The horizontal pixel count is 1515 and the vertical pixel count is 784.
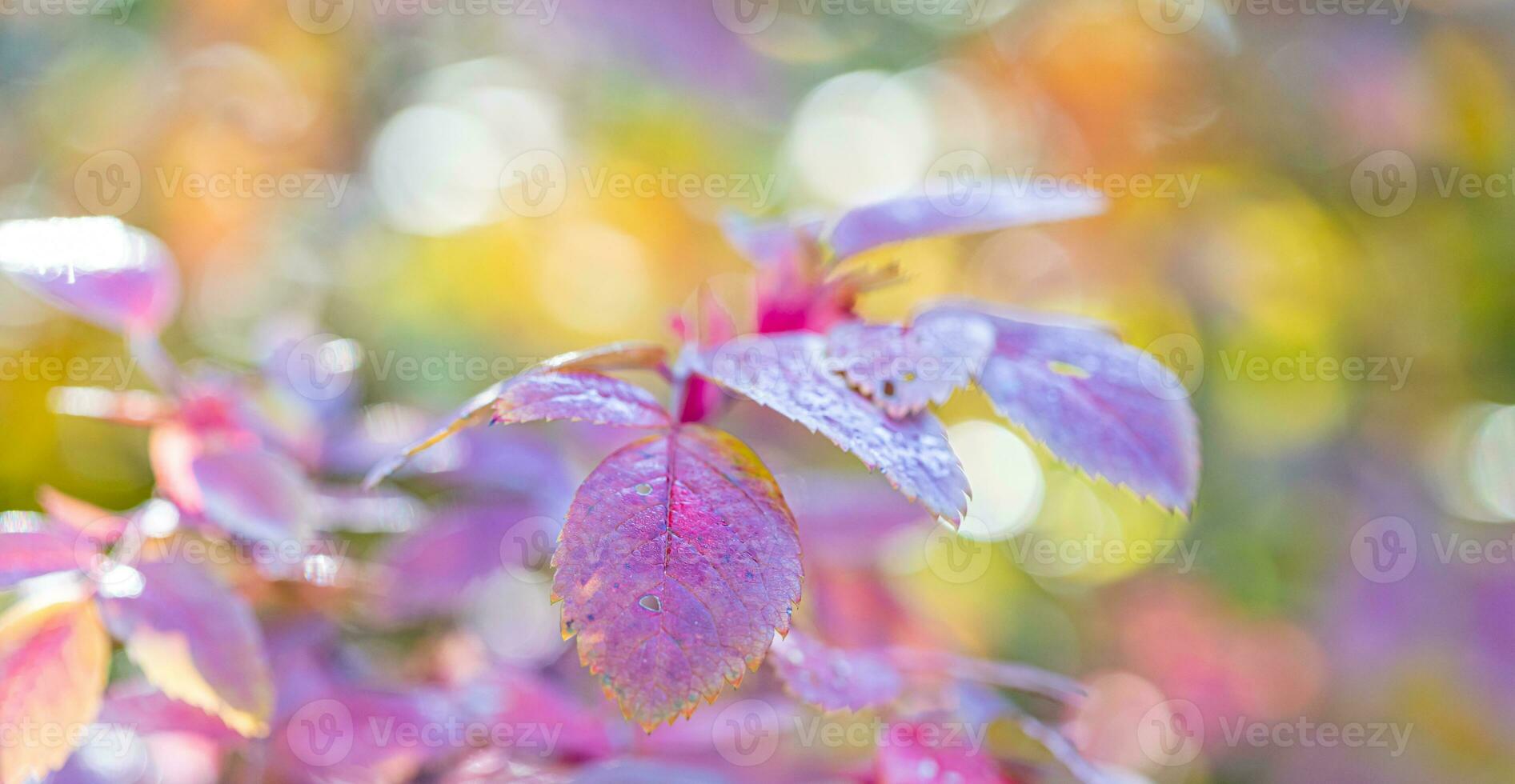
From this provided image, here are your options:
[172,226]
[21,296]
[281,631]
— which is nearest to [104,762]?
[281,631]

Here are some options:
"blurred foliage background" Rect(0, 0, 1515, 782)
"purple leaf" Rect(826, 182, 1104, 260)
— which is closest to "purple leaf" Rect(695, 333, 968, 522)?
"purple leaf" Rect(826, 182, 1104, 260)

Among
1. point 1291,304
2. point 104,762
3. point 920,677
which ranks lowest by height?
point 104,762

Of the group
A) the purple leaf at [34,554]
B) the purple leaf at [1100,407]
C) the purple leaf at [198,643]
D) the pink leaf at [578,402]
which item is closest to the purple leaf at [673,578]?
the pink leaf at [578,402]

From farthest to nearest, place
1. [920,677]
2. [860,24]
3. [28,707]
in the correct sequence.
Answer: [860,24] → [920,677] → [28,707]

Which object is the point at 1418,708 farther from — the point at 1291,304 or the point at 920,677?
the point at 920,677

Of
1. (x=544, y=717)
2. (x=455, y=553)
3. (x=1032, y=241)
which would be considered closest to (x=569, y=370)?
(x=544, y=717)

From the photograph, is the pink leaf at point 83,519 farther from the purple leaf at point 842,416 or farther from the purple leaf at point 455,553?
the purple leaf at point 842,416
